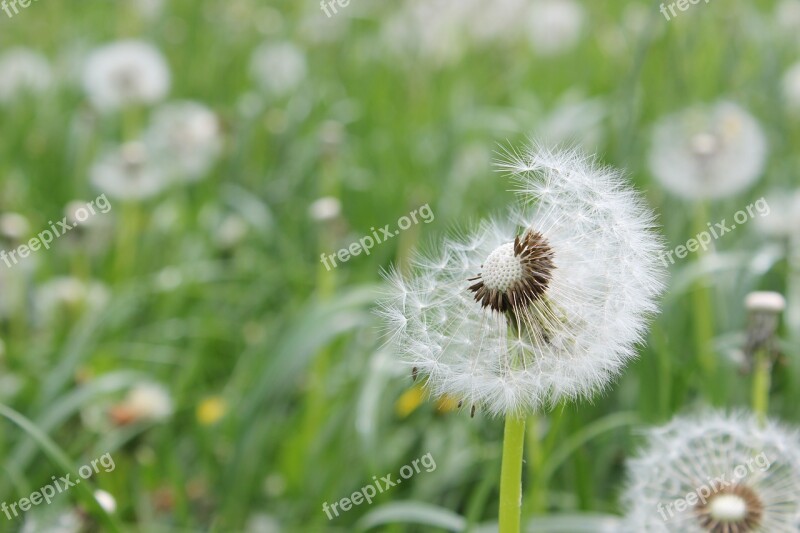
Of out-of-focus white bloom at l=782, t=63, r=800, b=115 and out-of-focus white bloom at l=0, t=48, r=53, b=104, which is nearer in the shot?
out-of-focus white bloom at l=782, t=63, r=800, b=115

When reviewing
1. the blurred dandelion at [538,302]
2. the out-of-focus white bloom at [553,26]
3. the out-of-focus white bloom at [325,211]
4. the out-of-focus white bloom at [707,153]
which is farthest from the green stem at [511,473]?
the out-of-focus white bloom at [553,26]

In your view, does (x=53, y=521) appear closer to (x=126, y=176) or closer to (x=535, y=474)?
(x=535, y=474)

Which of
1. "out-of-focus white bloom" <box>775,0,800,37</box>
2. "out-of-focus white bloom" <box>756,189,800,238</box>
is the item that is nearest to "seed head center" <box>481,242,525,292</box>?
"out-of-focus white bloom" <box>756,189,800,238</box>

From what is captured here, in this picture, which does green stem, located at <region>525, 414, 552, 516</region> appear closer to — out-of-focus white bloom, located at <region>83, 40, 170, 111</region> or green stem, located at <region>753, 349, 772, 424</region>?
green stem, located at <region>753, 349, 772, 424</region>

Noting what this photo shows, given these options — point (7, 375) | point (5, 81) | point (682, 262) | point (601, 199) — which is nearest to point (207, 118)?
point (5, 81)

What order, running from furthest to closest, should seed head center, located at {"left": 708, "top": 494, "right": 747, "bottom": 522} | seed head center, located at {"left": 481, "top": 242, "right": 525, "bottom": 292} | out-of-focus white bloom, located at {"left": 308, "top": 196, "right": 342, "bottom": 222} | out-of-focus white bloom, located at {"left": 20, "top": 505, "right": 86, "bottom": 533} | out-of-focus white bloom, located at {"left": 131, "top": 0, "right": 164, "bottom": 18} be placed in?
out-of-focus white bloom, located at {"left": 131, "top": 0, "right": 164, "bottom": 18}
out-of-focus white bloom, located at {"left": 308, "top": 196, "right": 342, "bottom": 222}
out-of-focus white bloom, located at {"left": 20, "top": 505, "right": 86, "bottom": 533}
seed head center, located at {"left": 708, "top": 494, "right": 747, "bottom": 522}
seed head center, located at {"left": 481, "top": 242, "right": 525, "bottom": 292}


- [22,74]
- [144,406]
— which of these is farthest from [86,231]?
[22,74]

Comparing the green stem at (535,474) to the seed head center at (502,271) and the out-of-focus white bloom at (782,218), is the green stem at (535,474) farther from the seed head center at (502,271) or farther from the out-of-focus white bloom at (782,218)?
the out-of-focus white bloom at (782,218)
